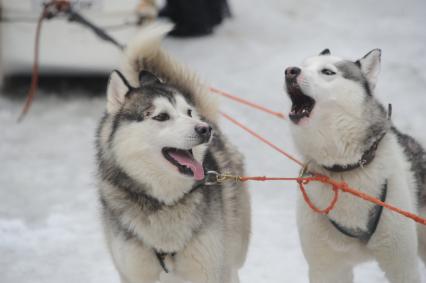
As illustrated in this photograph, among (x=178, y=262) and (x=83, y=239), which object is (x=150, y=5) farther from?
(x=178, y=262)

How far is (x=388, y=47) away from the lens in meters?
7.74

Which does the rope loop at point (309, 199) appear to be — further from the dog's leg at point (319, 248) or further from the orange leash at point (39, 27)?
the orange leash at point (39, 27)

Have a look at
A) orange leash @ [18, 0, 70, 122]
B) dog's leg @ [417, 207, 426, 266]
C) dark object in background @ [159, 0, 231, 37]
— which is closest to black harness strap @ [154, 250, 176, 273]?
dog's leg @ [417, 207, 426, 266]

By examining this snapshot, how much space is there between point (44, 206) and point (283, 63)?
12.6ft

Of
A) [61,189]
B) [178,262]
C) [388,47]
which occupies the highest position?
[178,262]

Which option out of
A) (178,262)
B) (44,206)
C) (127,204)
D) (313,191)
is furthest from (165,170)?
(44,206)

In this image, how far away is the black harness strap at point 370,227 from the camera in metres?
2.81

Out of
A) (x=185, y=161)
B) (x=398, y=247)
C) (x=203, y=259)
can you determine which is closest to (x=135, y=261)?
(x=203, y=259)

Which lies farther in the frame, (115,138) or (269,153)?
(269,153)

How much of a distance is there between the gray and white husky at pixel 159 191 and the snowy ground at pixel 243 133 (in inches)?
28.4

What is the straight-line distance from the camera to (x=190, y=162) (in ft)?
9.20

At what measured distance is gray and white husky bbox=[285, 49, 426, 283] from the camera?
109 inches

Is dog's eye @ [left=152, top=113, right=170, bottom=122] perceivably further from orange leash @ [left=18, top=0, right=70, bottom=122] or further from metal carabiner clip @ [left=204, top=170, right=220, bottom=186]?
orange leash @ [left=18, top=0, right=70, bottom=122]

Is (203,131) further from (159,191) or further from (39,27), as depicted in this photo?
(39,27)
